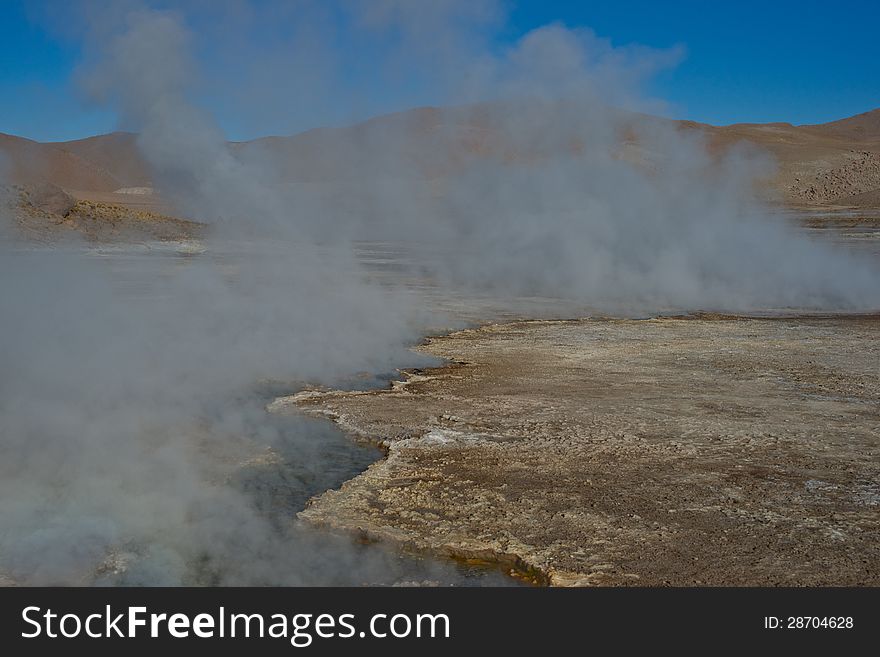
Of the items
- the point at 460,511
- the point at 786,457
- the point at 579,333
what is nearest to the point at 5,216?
the point at 579,333

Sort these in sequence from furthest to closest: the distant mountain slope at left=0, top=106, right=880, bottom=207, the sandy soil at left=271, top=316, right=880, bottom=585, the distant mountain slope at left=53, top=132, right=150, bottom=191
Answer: the distant mountain slope at left=53, top=132, right=150, bottom=191 < the distant mountain slope at left=0, top=106, right=880, bottom=207 < the sandy soil at left=271, top=316, right=880, bottom=585

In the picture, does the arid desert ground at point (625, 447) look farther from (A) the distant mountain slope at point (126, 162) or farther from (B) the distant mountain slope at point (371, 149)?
(A) the distant mountain slope at point (126, 162)

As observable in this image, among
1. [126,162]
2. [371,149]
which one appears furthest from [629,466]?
[126,162]

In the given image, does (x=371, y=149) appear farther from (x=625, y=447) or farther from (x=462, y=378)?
(x=625, y=447)

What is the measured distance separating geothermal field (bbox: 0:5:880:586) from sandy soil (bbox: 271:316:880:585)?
0.08ft

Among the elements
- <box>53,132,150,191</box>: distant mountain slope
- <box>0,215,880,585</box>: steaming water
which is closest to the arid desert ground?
<box>0,215,880,585</box>: steaming water

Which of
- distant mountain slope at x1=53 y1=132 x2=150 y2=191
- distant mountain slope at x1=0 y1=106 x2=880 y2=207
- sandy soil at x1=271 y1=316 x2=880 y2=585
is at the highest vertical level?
distant mountain slope at x1=53 y1=132 x2=150 y2=191

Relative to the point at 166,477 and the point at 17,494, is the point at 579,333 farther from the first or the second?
the point at 17,494

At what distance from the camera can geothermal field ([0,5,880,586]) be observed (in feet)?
12.9

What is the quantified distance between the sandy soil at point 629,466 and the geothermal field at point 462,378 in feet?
0.08

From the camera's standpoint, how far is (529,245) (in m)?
17.1

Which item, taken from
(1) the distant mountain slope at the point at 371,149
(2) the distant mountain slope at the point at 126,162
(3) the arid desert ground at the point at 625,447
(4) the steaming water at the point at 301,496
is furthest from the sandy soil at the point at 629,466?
(2) the distant mountain slope at the point at 126,162

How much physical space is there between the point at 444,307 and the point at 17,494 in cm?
909

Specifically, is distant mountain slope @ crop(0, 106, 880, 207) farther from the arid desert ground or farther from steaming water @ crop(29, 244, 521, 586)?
steaming water @ crop(29, 244, 521, 586)
